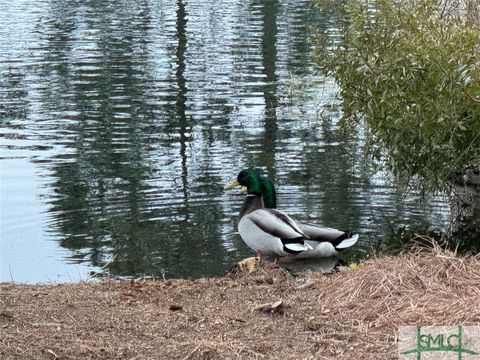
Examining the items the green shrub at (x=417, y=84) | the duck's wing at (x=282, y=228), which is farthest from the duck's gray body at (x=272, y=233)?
the green shrub at (x=417, y=84)

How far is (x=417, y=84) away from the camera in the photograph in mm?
9844

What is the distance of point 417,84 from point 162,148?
5.18 meters

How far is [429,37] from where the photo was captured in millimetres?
9914

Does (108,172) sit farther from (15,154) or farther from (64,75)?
(64,75)

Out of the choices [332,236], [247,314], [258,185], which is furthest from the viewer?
[258,185]

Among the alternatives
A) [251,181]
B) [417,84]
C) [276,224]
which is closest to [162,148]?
[251,181]

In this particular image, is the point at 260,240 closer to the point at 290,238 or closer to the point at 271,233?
the point at 271,233

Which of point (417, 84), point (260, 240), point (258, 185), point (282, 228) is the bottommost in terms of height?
point (260, 240)

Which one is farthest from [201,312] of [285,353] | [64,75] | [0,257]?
[64,75]

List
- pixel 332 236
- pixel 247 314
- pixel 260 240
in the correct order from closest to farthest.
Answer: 1. pixel 247 314
2. pixel 332 236
3. pixel 260 240

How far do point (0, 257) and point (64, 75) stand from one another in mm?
9640

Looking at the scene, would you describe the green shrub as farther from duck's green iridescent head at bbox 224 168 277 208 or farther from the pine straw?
the pine straw

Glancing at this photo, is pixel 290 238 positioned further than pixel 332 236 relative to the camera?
No

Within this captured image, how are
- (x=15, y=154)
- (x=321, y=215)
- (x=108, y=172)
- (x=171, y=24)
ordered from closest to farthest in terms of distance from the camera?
(x=321, y=215) < (x=108, y=172) < (x=15, y=154) < (x=171, y=24)
